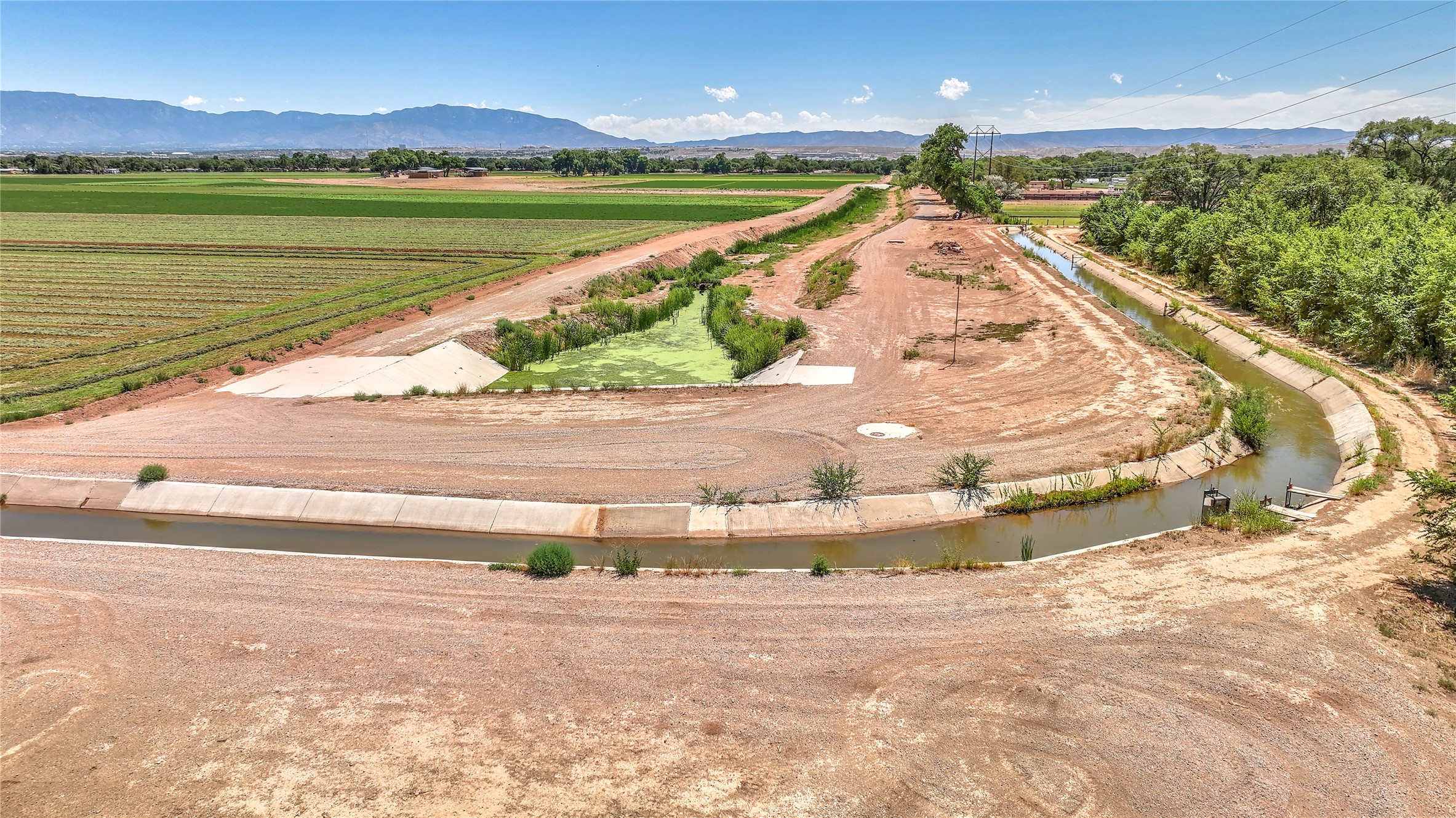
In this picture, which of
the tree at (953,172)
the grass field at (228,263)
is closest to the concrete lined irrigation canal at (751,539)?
the grass field at (228,263)

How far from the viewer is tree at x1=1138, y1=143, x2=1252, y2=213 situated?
71750 mm

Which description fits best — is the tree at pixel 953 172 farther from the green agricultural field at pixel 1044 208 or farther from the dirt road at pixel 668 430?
the dirt road at pixel 668 430

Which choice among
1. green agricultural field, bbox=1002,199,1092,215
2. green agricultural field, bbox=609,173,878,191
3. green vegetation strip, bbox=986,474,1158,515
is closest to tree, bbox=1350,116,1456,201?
green agricultural field, bbox=1002,199,1092,215

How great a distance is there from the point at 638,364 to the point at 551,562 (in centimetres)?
1846

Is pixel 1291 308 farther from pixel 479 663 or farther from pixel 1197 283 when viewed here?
pixel 479 663


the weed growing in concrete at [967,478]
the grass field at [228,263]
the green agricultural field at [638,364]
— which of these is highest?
the grass field at [228,263]

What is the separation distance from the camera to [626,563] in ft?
52.2

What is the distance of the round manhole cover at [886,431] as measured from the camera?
915 inches

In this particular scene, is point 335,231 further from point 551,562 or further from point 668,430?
point 551,562

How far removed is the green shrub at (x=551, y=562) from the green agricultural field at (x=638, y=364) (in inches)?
564

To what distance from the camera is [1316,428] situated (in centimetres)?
2527

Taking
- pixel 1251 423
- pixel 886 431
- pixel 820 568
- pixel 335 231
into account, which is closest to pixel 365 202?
pixel 335 231

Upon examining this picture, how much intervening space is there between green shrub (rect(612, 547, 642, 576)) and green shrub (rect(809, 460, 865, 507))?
4.96 meters

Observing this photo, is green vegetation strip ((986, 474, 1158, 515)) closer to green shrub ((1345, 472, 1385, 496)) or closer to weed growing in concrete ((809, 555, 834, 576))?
green shrub ((1345, 472, 1385, 496))
